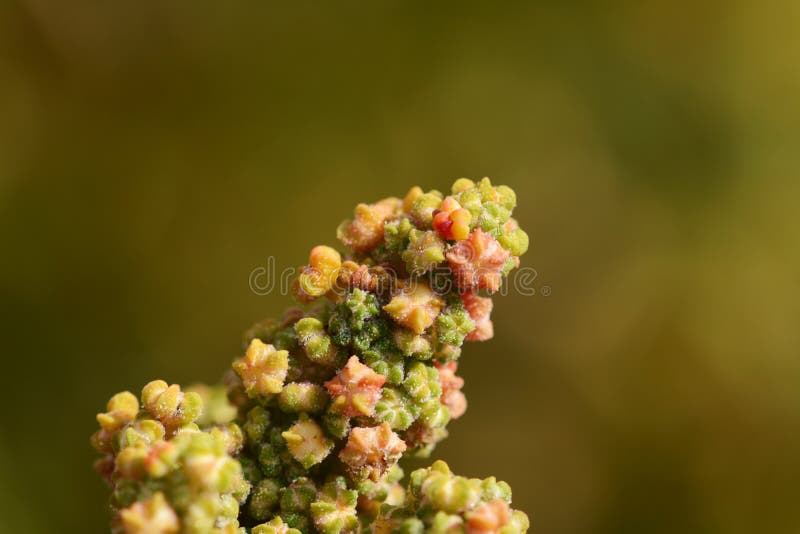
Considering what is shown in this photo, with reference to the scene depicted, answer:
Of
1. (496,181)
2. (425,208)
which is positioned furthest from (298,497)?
(496,181)

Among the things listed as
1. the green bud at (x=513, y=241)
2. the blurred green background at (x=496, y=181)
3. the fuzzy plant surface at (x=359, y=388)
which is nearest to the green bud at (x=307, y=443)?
the fuzzy plant surface at (x=359, y=388)

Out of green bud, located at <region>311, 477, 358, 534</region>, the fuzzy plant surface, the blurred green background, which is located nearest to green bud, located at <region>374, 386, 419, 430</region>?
the fuzzy plant surface

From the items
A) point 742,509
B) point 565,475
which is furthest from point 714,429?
point 565,475

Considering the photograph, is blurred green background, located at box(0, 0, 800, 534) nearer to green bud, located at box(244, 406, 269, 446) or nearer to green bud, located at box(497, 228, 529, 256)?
green bud, located at box(244, 406, 269, 446)

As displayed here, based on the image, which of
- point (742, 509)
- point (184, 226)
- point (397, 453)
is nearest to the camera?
point (397, 453)

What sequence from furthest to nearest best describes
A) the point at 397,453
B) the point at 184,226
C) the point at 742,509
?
the point at 742,509
the point at 184,226
the point at 397,453

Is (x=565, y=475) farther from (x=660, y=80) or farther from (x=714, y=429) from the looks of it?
(x=660, y=80)
